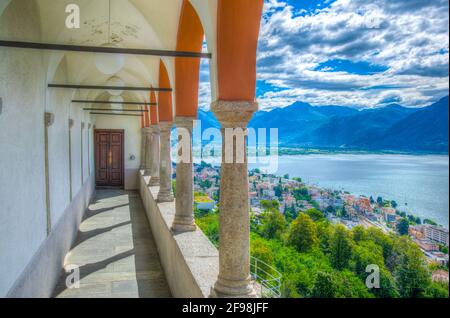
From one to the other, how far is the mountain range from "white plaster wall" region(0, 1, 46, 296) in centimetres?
214

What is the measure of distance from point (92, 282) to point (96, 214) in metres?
6.06

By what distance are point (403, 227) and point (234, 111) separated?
7.95 ft

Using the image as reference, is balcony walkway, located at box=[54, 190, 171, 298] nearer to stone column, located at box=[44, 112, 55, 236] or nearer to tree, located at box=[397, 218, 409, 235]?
stone column, located at box=[44, 112, 55, 236]

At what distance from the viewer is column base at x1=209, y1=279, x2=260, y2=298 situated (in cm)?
343

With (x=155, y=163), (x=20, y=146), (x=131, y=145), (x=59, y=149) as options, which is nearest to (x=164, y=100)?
(x=59, y=149)

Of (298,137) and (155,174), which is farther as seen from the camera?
(155,174)

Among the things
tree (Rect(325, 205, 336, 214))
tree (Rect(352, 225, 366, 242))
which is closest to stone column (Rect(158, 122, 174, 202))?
tree (Rect(325, 205, 336, 214))

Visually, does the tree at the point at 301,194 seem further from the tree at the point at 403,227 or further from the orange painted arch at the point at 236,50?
the orange painted arch at the point at 236,50

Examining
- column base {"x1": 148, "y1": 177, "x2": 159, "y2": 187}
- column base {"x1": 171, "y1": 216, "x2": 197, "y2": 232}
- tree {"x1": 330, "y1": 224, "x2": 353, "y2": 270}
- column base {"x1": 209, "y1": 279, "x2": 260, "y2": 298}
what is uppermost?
column base {"x1": 148, "y1": 177, "x2": 159, "y2": 187}

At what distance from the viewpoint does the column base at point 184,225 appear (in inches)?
240

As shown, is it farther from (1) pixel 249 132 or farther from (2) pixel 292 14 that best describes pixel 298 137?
(1) pixel 249 132

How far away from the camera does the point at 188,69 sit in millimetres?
6324

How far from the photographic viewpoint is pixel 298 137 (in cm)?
941
